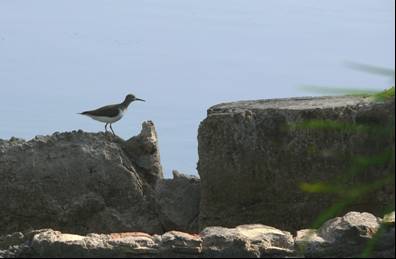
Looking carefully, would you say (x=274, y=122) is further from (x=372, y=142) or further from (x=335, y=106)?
(x=372, y=142)

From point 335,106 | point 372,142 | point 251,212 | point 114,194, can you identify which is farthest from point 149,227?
point 372,142

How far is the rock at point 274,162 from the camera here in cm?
705

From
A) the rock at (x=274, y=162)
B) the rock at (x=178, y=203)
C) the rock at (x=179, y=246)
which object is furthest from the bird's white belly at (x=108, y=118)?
the rock at (x=179, y=246)

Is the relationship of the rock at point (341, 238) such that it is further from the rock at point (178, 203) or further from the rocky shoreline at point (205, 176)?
the rock at point (178, 203)

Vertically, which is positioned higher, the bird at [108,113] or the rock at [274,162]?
the bird at [108,113]

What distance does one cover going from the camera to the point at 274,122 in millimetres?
7145

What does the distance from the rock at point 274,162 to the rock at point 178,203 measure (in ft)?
1.11

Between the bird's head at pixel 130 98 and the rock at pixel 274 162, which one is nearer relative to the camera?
the rock at pixel 274 162

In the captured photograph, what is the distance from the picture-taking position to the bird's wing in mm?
10492

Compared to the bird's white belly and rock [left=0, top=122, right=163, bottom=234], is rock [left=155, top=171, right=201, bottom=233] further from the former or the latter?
the bird's white belly

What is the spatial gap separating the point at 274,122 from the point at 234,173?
0.45 meters

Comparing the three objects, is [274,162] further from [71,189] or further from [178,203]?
[71,189]

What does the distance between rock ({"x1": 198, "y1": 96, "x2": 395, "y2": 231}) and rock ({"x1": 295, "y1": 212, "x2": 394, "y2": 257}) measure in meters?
1.81

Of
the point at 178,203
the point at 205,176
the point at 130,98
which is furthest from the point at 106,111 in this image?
the point at 205,176
